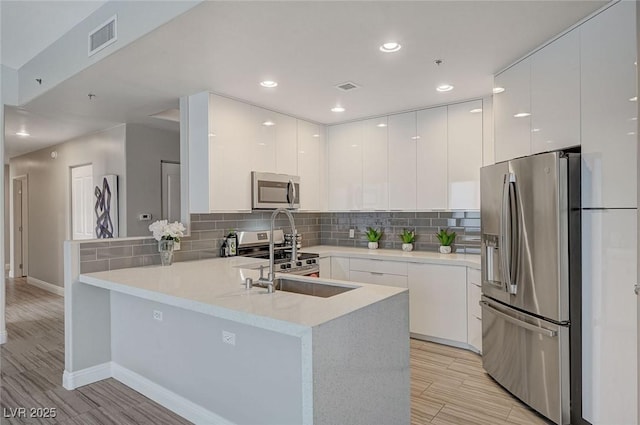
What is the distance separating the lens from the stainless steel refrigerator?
228cm

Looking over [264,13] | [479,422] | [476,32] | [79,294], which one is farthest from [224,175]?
[479,422]

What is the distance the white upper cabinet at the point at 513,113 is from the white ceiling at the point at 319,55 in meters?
0.13

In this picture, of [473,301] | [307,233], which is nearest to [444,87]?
[473,301]

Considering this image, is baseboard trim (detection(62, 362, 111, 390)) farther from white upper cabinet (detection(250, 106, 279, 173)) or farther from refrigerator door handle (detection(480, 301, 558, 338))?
refrigerator door handle (detection(480, 301, 558, 338))

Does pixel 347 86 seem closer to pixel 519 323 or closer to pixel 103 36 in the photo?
pixel 103 36

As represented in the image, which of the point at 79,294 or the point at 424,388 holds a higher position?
the point at 79,294

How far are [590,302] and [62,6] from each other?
3.94 meters

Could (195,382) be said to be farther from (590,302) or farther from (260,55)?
(590,302)

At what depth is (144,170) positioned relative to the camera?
509cm

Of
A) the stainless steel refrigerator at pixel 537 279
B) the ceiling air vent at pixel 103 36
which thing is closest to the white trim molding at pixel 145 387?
the stainless steel refrigerator at pixel 537 279

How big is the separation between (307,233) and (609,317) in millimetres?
3473

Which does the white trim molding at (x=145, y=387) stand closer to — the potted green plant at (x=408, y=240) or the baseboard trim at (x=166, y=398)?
the baseboard trim at (x=166, y=398)

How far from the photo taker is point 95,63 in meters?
2.81

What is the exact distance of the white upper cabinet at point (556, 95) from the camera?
233 cm
